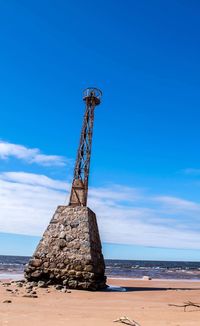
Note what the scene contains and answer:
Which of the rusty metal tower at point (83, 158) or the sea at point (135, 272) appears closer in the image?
the rusty metal tower at point (83, 158)

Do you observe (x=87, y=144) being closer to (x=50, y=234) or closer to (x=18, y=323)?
(x=50, y=234)

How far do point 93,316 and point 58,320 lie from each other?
1254 mm

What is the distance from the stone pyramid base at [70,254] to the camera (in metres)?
17.1

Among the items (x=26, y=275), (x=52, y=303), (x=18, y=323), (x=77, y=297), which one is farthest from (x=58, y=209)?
(x=18, y=323)

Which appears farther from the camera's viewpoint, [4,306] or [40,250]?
[40,250]

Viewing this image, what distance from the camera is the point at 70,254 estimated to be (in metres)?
17.6

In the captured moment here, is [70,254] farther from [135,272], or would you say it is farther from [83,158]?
[135,272]

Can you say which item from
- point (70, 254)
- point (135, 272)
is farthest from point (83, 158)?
point (135, 272)

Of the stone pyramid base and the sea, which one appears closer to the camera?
the stone pyramid base

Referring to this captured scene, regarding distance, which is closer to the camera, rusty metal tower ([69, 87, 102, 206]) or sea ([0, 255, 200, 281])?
rusty metal tower ([69, 87, 102, 206])

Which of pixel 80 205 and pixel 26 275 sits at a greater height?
pixel 80 205

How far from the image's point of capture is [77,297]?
1433 cm

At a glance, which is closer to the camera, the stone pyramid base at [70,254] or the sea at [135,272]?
the stone pyramid base at [70,254]

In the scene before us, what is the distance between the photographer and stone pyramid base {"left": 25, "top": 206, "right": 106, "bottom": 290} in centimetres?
1714
